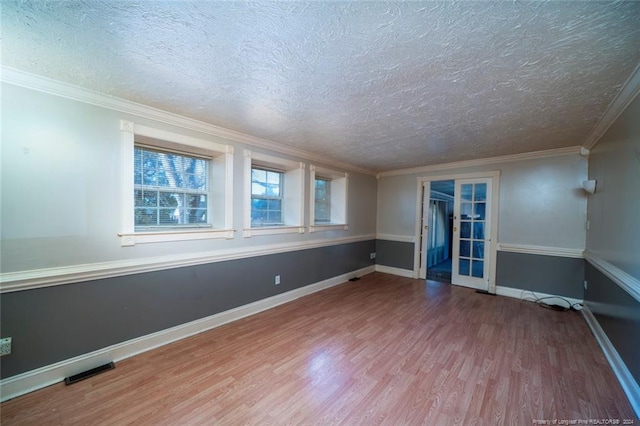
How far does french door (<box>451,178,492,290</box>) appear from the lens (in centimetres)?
430

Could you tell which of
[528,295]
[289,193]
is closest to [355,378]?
[289,193]

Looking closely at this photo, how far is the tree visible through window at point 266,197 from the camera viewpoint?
360 centimetres

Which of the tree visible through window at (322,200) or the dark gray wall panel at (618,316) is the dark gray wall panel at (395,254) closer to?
the tree visible through window at (322,200)

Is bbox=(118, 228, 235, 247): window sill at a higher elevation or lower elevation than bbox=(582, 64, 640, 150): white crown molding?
lower

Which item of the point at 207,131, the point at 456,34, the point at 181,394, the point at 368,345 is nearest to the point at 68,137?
the point at 207,131

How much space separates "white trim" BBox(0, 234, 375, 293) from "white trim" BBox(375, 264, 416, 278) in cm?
311

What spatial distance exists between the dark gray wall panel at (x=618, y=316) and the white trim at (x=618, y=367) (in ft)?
0.15

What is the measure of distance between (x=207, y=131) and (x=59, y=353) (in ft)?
7.71

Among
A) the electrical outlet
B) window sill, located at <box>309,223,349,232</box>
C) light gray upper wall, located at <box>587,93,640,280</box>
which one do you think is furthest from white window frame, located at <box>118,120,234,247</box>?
light gray upper wall, located at <box>587,93,640,280</box>

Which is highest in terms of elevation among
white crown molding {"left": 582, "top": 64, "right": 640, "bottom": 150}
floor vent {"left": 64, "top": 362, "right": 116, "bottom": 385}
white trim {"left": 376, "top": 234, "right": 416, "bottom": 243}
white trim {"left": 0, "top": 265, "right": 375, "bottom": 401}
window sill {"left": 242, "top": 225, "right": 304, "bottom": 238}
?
white crown molding {"left": 582, "top": 64, "right": 640, "bottom": 150}

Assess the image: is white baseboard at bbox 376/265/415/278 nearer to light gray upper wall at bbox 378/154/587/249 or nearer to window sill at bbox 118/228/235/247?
light gray upper wall at bbox 378/154/587/249

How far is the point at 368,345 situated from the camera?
2.54m

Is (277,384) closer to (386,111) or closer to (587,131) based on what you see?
(386,111)

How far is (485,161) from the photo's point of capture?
13.8ft
